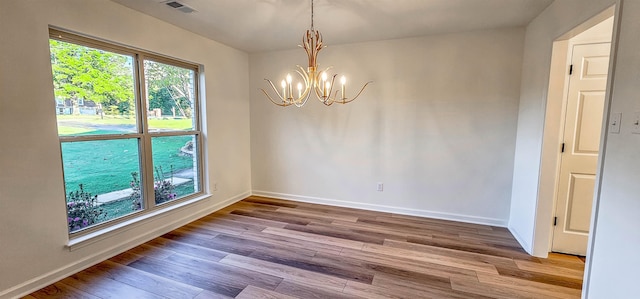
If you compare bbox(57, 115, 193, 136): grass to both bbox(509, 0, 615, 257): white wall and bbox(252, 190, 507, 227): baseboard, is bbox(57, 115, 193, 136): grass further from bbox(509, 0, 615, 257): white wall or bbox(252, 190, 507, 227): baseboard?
bbox(509, 0, 615, 257): white wall

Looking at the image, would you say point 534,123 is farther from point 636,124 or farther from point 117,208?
point 117,208

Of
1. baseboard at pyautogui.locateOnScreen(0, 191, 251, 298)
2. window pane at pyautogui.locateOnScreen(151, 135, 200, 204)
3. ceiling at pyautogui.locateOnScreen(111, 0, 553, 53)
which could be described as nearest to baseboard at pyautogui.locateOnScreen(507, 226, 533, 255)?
ceiling at pyautogui.locateOnScreen(111, 0, 553, 53)

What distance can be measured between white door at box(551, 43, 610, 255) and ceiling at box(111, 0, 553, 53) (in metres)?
0.69

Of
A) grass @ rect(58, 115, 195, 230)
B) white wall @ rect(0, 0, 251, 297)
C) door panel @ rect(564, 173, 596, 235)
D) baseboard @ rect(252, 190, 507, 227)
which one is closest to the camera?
white wall @ rect(0, 0, 251, 297)

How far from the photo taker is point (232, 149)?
4.12 m

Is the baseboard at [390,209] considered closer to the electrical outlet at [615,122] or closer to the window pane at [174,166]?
the window pane at [174,166]

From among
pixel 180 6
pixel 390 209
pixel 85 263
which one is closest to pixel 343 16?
pixel 180 6

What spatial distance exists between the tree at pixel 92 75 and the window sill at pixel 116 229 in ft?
3.83

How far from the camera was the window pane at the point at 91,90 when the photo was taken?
2214mm

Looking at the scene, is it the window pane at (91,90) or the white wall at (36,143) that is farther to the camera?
the window pane at (91,90)

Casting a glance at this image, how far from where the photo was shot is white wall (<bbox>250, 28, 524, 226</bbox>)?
10.4ft

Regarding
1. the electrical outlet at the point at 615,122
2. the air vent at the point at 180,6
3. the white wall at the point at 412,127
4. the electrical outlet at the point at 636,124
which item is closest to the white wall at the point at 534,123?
the white wall at the point at 412,127

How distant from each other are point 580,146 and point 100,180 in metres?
4.64

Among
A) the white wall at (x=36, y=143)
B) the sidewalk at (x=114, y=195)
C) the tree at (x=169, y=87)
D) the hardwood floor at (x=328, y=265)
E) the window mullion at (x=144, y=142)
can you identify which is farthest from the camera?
the tree at (x=169, y=87)
